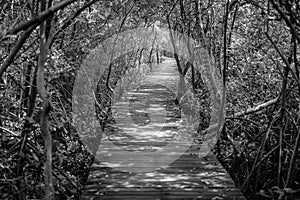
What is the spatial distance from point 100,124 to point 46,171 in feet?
15.5

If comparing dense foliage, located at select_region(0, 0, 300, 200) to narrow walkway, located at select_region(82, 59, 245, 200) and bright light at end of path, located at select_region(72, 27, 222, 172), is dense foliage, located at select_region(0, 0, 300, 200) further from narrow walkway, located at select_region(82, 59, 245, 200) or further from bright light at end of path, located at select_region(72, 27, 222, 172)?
narrow walkway, located at select_region(82, 59, 245, 200)

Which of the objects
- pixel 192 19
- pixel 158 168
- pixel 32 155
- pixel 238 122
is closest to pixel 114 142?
pixel 158 168

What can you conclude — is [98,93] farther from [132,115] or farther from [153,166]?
[153,166]

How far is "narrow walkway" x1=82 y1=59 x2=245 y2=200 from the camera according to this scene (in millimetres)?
3882

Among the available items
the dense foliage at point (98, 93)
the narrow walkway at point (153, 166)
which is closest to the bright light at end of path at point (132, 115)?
the narrow walkway at point (153, 166)

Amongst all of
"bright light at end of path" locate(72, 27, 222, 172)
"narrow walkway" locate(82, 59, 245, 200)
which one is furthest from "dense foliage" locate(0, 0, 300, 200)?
"narrow walkway" locate(82, 59, 245, 200)

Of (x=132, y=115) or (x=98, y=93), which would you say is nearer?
(x=132, y=115)

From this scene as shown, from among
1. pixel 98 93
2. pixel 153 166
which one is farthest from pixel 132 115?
pixel 153 166

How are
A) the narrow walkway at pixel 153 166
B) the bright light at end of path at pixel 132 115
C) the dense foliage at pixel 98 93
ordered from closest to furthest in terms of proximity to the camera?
1. the dense foliage at pixel 98 93
2. the narrow walkway at pixel 153 166
3. the bright light at end of path at pixel 132 115

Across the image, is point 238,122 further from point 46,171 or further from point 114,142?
point 46,171

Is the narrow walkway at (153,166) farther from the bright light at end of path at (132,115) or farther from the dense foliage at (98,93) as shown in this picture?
the dense foliage at (98,93)

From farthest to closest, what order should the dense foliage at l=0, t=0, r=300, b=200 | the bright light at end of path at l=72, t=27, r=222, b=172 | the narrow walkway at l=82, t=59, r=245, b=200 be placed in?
1. the bright light at end of path at l=72, t=27, r=222, b=172
2. the narrow walkway at l=82, t=59, r=245, b=200
3. the dense foliage at l=0, t=0, r=300, b=200

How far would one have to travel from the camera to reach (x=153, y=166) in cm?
472

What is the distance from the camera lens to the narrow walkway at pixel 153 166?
388 cm
